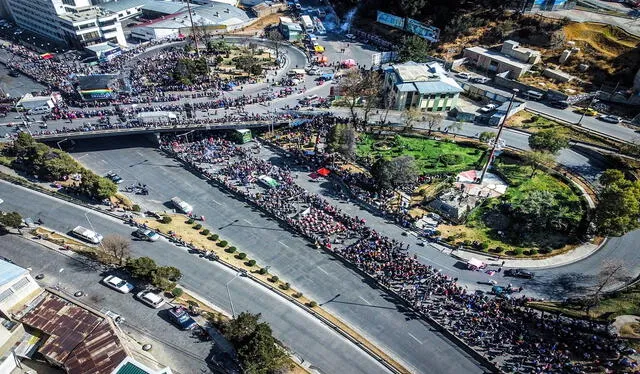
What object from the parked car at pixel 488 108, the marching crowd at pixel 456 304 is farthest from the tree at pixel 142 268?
the parked car at pixel 488 108

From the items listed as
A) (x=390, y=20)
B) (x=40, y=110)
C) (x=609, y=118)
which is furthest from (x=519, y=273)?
(x=40, y=110)

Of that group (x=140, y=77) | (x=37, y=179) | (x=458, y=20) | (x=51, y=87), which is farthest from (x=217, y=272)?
(x=458, y=20)

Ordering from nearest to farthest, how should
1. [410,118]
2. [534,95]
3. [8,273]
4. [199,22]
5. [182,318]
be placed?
1. [8,273]
2. [182,318]
3. [410,118]
4. [534,95]
5. [199,22]

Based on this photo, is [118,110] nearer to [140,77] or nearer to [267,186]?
[140,77]

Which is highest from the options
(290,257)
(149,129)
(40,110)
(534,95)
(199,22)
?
(199,22)

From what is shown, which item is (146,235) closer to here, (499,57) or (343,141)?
(343,141)

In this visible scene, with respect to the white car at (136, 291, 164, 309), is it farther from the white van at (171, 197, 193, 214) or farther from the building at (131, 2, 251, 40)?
the building at (131, 2, 251, 40)

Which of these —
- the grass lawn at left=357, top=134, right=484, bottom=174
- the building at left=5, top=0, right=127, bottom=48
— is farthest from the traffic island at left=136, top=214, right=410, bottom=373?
the building at left=5, top=0, right=127, bottom=48
